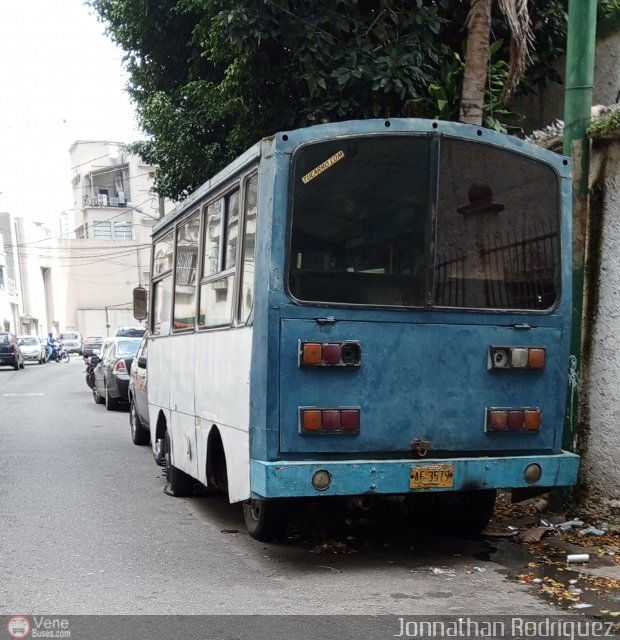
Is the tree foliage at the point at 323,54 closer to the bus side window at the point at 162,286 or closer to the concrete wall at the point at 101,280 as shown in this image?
the bus side window at the point at 162,286

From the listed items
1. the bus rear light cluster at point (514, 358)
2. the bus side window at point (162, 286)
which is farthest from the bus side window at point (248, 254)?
the bus side window at point (162, 286)

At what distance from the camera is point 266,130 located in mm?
12117

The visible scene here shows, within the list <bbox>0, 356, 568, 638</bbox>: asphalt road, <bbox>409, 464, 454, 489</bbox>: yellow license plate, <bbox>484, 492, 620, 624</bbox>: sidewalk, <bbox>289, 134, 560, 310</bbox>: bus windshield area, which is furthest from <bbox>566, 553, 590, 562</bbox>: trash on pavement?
<bbox>289, 134, 560, 310</bbox>: bus windshield area

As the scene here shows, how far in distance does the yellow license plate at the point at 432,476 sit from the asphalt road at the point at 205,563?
611 mm

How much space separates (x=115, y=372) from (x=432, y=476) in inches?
510

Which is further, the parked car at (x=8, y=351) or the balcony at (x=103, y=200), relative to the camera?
the balcony at (x=103, y=200)

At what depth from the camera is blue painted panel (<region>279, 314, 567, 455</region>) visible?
18.1 ft

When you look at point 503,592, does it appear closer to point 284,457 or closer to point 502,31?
point 284,457

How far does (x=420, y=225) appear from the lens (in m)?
5.80

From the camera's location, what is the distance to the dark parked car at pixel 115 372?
1752cm

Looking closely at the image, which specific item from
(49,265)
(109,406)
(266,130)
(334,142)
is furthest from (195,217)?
(49,265)

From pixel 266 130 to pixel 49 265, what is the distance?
64.7 m

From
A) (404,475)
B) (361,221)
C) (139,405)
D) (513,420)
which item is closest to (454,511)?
(513,420)

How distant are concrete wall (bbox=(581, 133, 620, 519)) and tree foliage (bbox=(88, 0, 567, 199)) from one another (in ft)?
11.2
